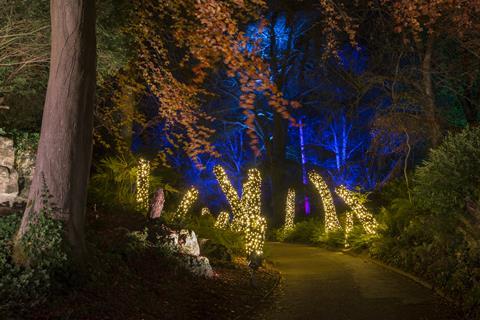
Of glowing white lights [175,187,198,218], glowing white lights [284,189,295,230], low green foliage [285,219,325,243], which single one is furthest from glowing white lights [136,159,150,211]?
glowing white lights [284,189,295,230]

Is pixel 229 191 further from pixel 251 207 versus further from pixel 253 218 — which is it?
pixel 253 218

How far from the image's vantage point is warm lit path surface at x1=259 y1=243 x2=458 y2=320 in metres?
9.17

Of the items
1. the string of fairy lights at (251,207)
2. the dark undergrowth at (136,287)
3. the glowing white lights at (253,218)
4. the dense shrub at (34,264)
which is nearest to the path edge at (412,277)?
the string of fairy lights at (251,207)

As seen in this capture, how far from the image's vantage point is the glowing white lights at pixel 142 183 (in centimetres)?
1479

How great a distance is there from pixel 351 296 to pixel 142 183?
708 cm

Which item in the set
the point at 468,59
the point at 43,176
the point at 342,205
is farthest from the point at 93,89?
the point at 342,205

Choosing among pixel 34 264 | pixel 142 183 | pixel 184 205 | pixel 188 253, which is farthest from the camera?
pixel 184 205

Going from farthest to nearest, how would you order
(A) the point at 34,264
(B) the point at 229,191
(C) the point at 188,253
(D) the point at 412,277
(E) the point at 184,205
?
1. (B) the point at 229,191
2. (E) the point at 184,205
3. (D) the point at 412,277
4. (C) the point at 188,253
5. (A) the point at 34,264

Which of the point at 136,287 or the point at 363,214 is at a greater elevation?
the point at 363,214

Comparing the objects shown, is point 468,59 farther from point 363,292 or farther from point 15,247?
point 15,247

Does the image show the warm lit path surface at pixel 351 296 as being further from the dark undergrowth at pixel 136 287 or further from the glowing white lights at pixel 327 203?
the glowing white lights at pixel 327 203

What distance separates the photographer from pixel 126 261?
31.8 feet

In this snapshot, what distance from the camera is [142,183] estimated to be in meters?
14.9

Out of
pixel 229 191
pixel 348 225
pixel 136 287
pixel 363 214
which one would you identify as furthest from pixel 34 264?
pixel 348 225
